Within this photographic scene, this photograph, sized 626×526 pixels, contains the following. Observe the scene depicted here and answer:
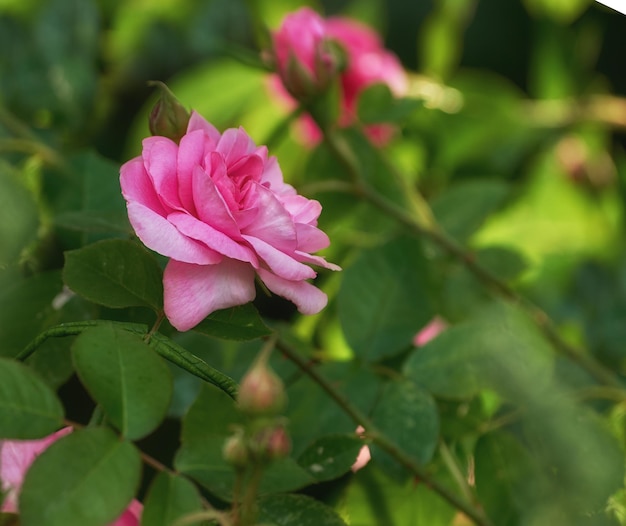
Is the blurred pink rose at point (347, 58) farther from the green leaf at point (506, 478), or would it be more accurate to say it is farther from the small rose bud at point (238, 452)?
the small rose bud at point (238, 452)

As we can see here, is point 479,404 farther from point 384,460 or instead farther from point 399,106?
point 399,106

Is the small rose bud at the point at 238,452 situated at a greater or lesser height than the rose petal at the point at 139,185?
lesser

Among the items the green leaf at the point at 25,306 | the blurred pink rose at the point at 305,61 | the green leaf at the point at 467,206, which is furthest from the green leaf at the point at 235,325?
the green leaf at the point at 467,206

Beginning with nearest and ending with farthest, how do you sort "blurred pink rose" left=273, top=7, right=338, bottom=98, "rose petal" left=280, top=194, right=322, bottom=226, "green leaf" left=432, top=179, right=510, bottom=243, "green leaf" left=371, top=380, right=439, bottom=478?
"rose petal" left=280, top=194, right=322, bottom=226
"green leaf" left=371, top=380, right=439, bottom=478
"blurred pink rose" left=273, top=7, right=338, bottom=98
"green leaf" left=432, top=179, right=510, bottom=243

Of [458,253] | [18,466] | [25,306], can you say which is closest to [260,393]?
[18,466]

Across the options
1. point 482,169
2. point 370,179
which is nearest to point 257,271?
point 370,179

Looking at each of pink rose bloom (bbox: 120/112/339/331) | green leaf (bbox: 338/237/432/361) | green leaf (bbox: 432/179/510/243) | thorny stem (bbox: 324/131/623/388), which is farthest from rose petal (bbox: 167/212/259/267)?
green leaf (bbox: 432/179/510/243)

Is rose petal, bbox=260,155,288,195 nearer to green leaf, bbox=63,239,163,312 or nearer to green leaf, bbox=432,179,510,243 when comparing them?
green leaf, bbox=63,239,163,312
